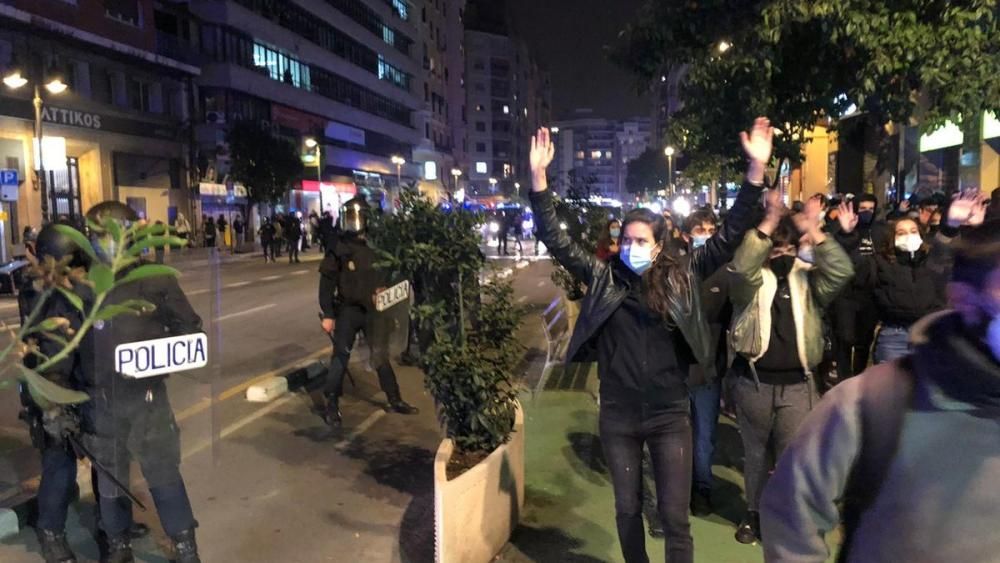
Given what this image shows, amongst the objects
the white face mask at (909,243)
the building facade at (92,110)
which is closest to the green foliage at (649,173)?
the building facade at (92,110)

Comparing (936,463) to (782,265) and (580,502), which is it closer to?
(782,265)

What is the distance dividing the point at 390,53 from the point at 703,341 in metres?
66.0

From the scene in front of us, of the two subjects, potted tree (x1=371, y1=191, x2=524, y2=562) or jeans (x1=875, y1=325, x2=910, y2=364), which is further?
jeans (x1=875, y1=325, x2=910, y2=364)

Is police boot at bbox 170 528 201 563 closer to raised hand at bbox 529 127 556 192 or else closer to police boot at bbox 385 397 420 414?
→ raised hand at bbox 529 127 556 192

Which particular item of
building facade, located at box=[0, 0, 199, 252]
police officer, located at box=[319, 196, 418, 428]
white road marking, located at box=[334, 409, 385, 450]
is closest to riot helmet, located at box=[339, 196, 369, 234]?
police officer, located at box=[319, 196, 418, 428]

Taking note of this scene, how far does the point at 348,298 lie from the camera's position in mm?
7484

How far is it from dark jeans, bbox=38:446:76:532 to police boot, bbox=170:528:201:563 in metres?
0.74

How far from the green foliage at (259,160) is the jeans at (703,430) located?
36.3 m

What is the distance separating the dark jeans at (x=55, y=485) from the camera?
446 cm

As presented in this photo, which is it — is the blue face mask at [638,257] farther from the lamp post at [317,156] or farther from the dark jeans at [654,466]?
the lamp post at [317,156]

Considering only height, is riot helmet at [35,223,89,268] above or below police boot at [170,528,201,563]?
above

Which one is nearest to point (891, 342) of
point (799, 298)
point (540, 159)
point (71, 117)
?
point (799, 298)

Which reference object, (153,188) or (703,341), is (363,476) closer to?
(703,341)

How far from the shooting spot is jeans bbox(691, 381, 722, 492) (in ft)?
17.2
